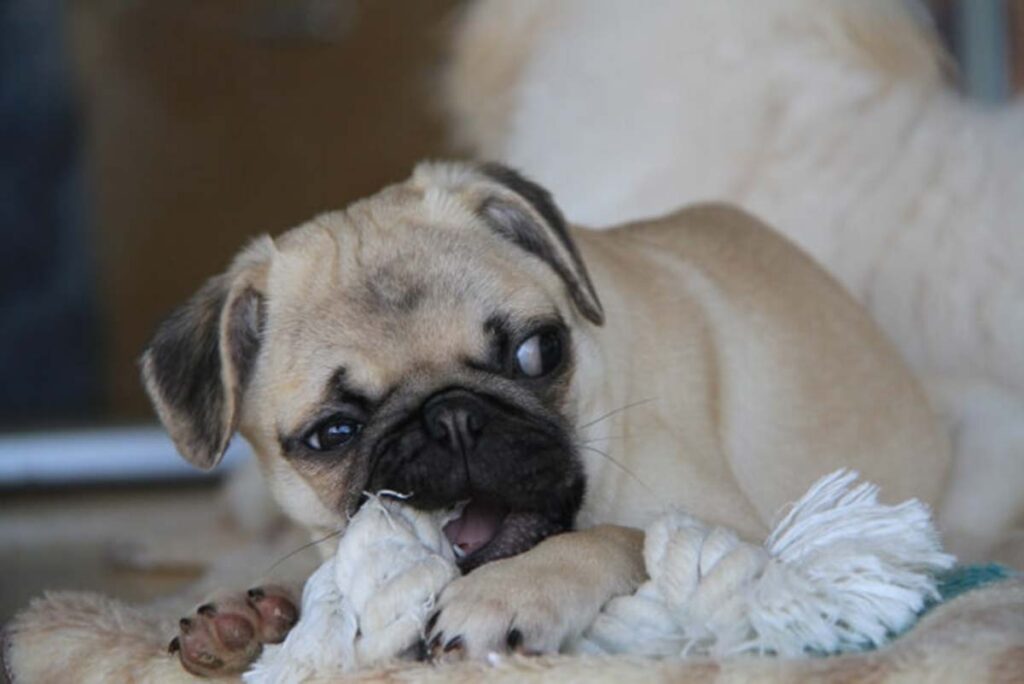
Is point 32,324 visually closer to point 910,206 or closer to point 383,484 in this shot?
point 910,206

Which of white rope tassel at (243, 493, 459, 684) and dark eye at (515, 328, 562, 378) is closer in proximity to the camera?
white rope tassel at (243, 493, 459, 684)

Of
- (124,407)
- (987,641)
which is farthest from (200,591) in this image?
(124,407)

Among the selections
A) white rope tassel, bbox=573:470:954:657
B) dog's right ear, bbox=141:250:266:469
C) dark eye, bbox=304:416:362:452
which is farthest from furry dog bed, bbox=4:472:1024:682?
dog's right ear, bbox=141:250:266:469

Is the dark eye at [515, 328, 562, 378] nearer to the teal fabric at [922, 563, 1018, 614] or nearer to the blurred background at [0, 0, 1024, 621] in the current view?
the teal fabric at [922, 563, 1018, 614]

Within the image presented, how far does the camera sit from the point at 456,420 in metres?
1.56

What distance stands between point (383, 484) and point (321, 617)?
0.58 ft

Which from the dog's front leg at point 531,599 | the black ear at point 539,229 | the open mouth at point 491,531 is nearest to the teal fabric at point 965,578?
the dog's front leg at point 531,599

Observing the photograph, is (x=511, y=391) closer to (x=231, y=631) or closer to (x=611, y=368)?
(x=611, y=368)

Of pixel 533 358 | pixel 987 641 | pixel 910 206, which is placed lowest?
pixel 987 641

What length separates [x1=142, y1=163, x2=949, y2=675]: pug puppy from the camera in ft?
5.08

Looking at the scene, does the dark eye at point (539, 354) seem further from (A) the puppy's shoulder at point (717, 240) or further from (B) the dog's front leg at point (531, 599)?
(A) the puppy's shoulder at point (717, 240)

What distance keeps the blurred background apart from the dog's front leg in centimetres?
339

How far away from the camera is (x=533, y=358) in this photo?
5.55ft

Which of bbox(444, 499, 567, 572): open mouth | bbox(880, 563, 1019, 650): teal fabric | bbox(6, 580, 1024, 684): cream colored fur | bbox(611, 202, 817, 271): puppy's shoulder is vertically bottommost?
bbox(6, 580, 1024, 684): cream colored fur
